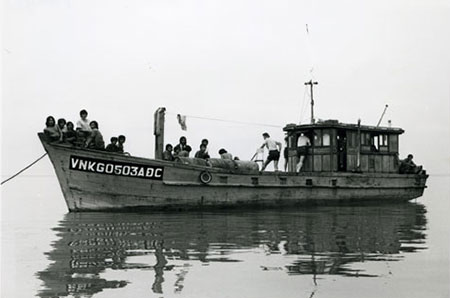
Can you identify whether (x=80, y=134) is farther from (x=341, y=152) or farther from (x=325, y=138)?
(x=341, y=152)

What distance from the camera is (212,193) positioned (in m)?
16.9

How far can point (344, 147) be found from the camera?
20.1 m

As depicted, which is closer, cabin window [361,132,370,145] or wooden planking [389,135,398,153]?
cabin window [361,132,370,145]

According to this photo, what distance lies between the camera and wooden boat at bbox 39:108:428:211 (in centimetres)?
1552

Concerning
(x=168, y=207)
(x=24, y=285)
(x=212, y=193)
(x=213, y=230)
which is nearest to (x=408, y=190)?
(x=212, y=193)

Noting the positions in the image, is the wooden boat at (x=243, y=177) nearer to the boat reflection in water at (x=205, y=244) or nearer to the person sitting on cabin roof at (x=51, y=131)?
the person sitting on cabin roof at (x=51, y=131)

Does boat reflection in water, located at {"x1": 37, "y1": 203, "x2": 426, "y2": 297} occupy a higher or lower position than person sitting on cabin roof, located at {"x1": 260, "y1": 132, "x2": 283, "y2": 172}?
lower

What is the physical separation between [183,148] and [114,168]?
254 centimetres

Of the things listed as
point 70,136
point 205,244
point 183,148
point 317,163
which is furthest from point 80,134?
point 317,163

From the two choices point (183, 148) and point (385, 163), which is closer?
point (183, 148)

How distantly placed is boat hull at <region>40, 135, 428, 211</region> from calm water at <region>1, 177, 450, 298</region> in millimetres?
2609

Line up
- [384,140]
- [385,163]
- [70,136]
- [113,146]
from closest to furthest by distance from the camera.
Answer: [70,136] < [113,146] < [385,163] < [384,140]

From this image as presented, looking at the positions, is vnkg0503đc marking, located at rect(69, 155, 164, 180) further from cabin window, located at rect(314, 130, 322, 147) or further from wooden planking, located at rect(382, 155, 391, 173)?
wooden planking, located at rect(382, 155, 391, 173)

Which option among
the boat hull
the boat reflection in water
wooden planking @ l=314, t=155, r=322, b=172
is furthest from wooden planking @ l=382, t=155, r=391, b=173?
the boat reflection in water
